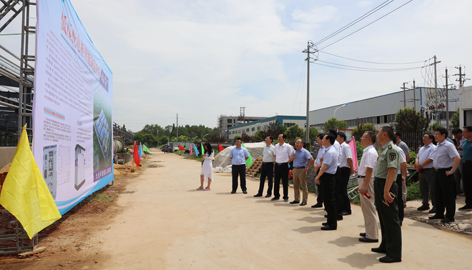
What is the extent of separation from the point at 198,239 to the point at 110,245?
1394mm

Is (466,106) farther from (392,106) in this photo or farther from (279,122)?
(279,122)

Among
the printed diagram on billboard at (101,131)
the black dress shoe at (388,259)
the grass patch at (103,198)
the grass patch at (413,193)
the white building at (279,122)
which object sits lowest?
the grass patch at (103,198)

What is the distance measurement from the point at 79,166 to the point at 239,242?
13.1 feet

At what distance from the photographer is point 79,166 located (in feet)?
21.6

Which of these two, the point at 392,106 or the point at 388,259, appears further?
the point at 392,106

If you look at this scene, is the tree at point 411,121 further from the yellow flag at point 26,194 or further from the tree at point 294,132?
the yellow flag at point 26,194

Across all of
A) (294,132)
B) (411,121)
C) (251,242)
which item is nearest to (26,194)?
(251,242)

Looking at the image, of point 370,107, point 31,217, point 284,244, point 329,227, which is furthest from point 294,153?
point 370,107

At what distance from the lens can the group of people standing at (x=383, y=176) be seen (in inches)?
159

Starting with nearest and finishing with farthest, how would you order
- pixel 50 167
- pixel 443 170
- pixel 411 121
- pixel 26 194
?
pixel 26 194 < pixel 50 167 < pixel 443 170 < pixel 411 121

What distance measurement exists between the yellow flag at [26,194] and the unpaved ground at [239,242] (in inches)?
23.5

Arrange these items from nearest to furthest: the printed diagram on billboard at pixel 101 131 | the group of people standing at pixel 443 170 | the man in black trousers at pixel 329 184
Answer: the man in black trousers at pixel 329 184, the group of people standing at pixel 443 170, the printed diagram on billboard at pixel 101 131

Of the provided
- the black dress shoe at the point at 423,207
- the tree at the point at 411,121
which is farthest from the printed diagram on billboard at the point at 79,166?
the tree at the point at 411,121

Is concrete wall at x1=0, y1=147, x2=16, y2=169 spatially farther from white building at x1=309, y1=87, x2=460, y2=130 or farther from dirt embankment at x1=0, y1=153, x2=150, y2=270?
white building at x1=309, y1=87, x2=460, y2=130
